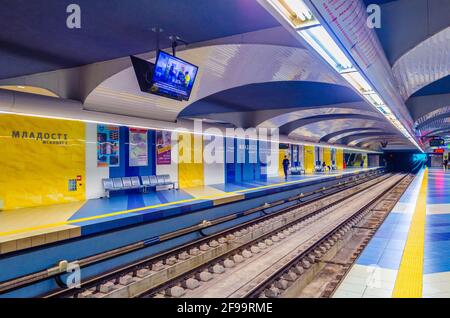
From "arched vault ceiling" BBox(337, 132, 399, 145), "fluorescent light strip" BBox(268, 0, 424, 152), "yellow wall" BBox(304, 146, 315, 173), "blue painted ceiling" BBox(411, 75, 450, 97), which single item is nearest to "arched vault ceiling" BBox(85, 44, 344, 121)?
"fluorescent light strip" BBox(268, 0, 424, 152)

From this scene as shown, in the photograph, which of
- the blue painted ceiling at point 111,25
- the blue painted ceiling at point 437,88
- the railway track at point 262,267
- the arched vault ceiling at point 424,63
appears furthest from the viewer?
the blue painted ceiling at point 437,88

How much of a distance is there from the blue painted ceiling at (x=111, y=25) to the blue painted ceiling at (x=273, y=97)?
4.36 meters

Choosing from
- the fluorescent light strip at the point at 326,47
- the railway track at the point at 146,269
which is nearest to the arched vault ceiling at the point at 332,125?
the railway track at the point at 146,269

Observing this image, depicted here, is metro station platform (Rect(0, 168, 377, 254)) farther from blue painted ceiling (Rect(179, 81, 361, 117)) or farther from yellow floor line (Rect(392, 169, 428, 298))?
yellow floor line (Rect(392, 169, 428, 298))

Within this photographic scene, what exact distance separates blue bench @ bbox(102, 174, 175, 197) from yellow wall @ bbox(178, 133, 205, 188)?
2.85 ft

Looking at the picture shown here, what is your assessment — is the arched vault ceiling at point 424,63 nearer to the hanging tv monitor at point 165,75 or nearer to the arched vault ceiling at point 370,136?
the hanging tv monitor at point 165,75

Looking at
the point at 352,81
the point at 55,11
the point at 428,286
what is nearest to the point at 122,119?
the point at 55,11

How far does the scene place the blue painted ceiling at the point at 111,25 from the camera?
4363 mm

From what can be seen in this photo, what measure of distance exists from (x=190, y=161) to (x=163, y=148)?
5.76 ft

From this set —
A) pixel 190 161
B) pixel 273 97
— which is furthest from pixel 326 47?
pixel 190 161

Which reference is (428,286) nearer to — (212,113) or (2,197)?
(2,197)

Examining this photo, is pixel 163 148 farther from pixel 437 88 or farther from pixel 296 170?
pixel 296 170

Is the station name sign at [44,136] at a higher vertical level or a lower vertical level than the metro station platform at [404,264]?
higher

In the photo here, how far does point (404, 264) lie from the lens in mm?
4473
